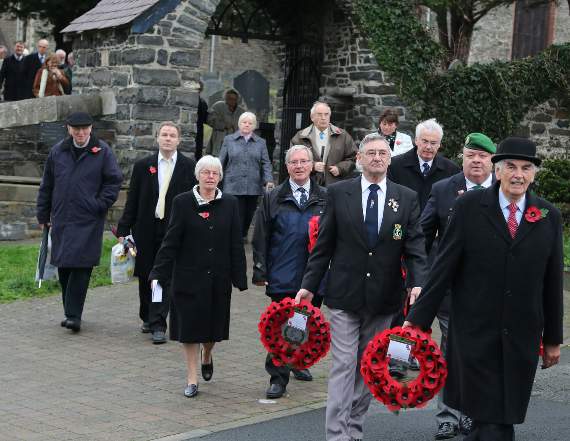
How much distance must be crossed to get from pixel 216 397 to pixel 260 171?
544cm

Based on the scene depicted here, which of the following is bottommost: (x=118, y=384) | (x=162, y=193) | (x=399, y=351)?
(x=118, y=384)

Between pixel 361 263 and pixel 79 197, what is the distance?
4.13 metres

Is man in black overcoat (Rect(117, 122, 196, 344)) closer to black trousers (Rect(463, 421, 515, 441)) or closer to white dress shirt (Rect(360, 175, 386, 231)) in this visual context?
white dress shirt (Rect(360, 175, 386, 231))

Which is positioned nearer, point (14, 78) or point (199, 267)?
point (199, 267)

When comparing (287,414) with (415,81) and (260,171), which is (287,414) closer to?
(260,171)

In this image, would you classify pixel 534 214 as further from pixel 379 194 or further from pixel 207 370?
pixel 207 370

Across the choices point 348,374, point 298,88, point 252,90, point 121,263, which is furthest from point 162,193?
point 252,90

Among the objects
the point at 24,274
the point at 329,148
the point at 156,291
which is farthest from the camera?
the point at 24,274

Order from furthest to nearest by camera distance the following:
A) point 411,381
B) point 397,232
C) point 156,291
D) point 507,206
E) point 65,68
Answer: point 65,68
point 156,291
point 397,232
point 411,381
point 507,206

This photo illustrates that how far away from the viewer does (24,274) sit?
1306cm

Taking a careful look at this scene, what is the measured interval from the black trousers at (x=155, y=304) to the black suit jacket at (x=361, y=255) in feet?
10.6

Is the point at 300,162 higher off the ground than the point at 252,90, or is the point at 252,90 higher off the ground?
the point at 252,90

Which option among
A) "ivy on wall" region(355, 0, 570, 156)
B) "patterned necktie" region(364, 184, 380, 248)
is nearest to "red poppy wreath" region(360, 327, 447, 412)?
"patterned necktie" region(364, 184, 380, 248)

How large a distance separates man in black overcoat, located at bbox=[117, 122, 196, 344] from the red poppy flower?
4875mm
